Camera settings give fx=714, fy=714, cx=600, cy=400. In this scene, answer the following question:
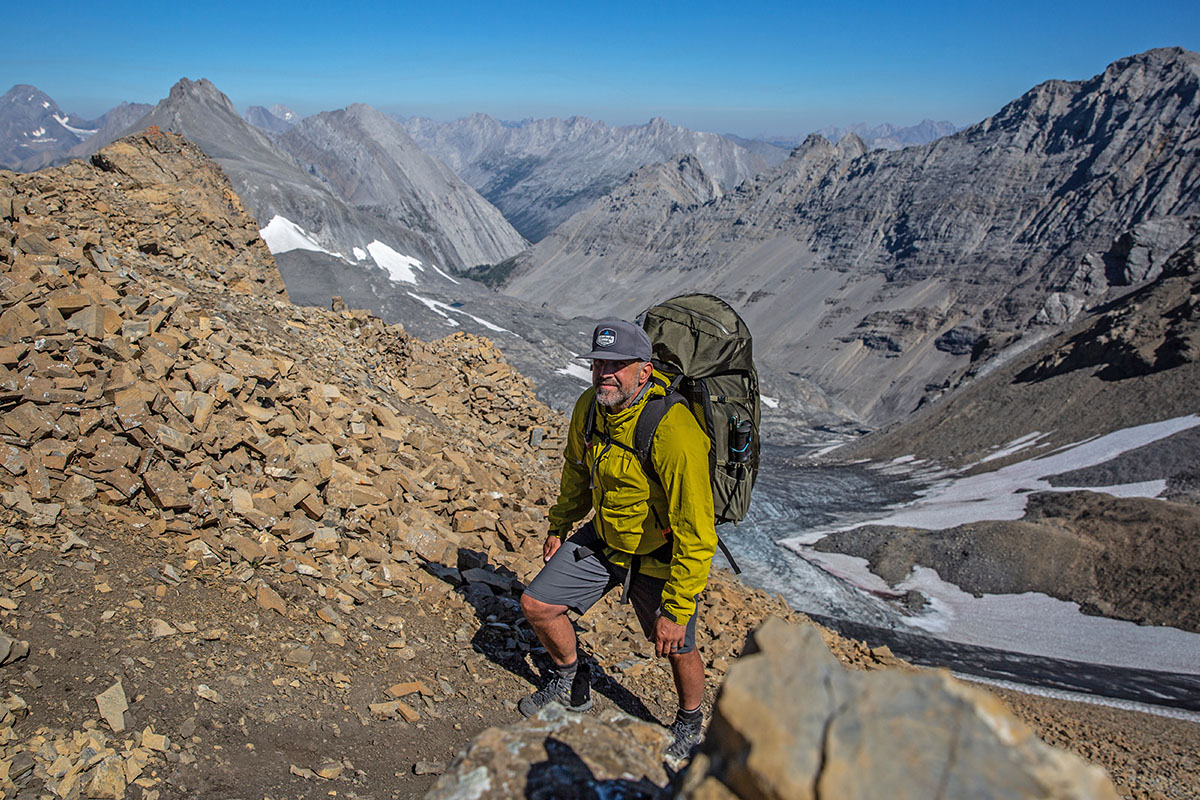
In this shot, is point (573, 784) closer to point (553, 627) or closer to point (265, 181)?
point (553, 627)

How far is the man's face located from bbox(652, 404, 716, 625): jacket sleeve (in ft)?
0.91

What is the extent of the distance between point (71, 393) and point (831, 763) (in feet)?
20.4

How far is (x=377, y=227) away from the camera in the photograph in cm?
10581

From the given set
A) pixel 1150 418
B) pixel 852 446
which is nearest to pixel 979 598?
pixel 1150 418

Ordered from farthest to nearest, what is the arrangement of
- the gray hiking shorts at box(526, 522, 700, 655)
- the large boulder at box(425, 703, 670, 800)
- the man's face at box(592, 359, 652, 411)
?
the gray hiking shorts at box(526, 522, 700, 655) < the man's face at box(592, 359, 652, 411) < the large boulder at box(425, 703, 670, 800)

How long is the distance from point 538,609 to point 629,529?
0.82 m

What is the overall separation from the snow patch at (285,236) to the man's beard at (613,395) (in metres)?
75.4

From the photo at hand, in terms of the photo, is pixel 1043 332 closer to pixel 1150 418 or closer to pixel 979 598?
pixel 1150 418

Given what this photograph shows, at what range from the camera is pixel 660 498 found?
13.5 feet

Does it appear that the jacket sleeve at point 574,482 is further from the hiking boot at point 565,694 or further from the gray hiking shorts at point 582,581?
the hiking boot at point 565,694

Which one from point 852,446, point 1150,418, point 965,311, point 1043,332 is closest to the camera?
point 1150,418

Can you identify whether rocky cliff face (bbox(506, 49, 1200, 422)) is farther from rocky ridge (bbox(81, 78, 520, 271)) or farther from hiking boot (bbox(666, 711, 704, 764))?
hiking boot (bbox(666, 711, 704, 764))

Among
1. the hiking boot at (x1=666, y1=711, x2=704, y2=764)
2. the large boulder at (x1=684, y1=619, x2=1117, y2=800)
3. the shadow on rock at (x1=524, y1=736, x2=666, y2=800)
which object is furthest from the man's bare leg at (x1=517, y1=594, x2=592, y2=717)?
the large boulder at (x1=684, y1=619, x2=1117, y2=800)

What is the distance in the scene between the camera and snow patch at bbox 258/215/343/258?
7419cm
